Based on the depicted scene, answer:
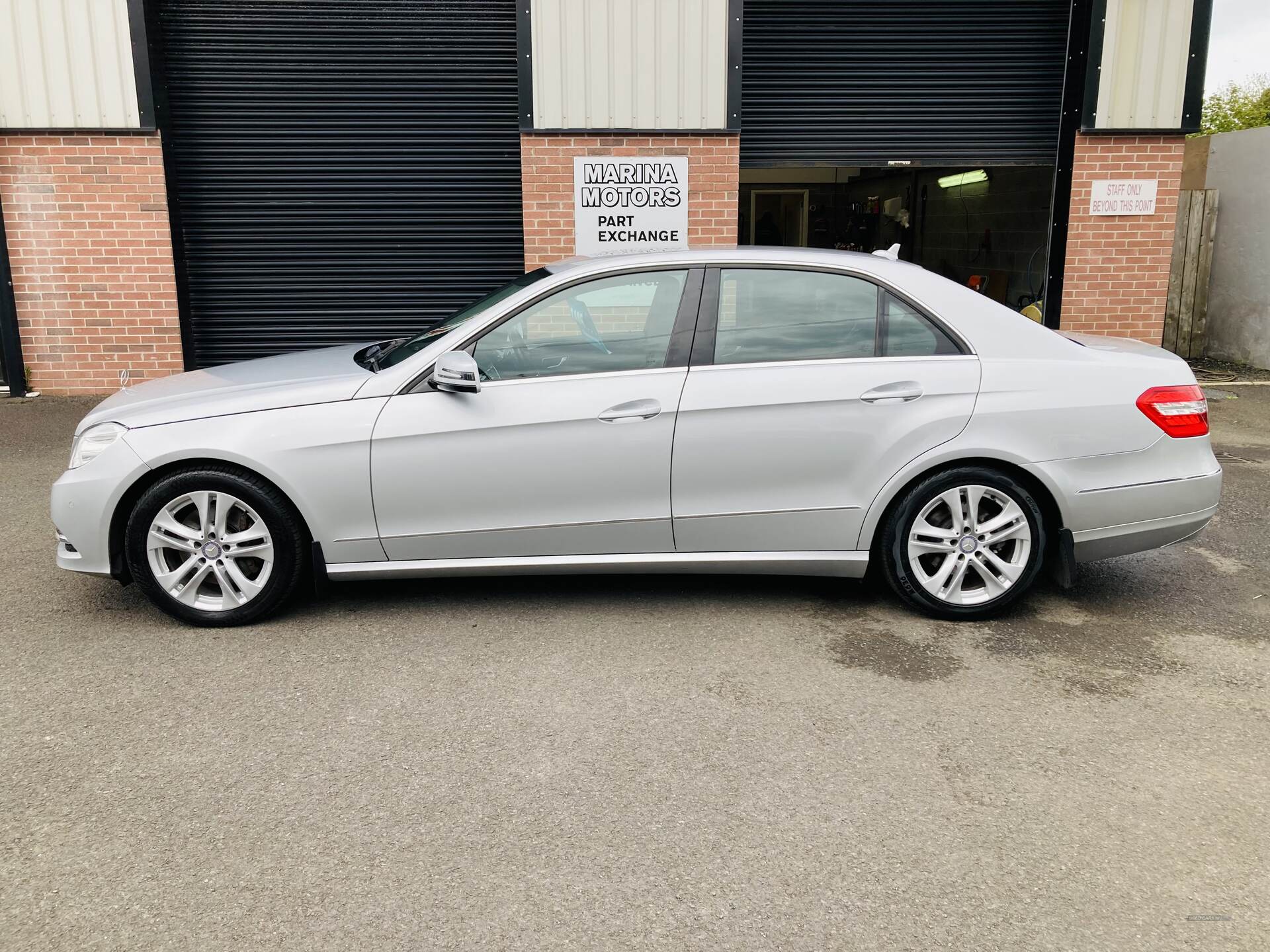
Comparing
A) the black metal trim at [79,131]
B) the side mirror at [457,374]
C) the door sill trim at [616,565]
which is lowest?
the door sill trim at [616,565]

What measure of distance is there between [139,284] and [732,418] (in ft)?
24.1

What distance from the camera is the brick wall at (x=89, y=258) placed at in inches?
378

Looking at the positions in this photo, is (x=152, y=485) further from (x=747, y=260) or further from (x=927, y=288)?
(x=927, y=288)

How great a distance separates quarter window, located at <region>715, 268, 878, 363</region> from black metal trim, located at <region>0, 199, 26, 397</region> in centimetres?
771

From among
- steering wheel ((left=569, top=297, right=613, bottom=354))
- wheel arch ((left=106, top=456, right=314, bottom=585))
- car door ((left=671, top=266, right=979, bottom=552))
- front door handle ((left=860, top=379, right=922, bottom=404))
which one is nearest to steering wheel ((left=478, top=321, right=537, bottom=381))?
steering wheel ((left=569, top=297, right=613, bottom=354))

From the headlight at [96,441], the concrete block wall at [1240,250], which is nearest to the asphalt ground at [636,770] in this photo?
the headlight at [96,441]

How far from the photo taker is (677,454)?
4590mm

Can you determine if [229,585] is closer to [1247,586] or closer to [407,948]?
[407,948]

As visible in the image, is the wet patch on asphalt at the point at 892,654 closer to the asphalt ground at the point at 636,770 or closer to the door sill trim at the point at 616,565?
the asphalt ground at the point at 636,770

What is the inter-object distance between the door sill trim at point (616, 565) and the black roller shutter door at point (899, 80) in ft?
21.4

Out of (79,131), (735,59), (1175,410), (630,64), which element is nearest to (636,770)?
(1175,410)

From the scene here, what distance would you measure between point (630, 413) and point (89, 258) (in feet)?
24.0

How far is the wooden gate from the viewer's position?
39.7 feet

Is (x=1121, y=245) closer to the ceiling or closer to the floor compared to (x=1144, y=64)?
closer to the floor
